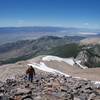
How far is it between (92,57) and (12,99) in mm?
99670

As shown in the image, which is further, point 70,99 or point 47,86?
point 47,86

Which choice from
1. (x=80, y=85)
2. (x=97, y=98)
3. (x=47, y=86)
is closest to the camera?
(x=97, y=98)

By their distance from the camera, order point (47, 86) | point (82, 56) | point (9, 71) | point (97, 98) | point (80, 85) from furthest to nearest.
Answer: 1. point (82, 56)
2. point (9, 71)
3. point (80, 85)
4. point (47, 86)
5. point (97, 98)

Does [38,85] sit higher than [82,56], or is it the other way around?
[38,85]

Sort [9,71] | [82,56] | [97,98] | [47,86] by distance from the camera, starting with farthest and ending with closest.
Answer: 1. [82,56]
2. [9,71]
3. [47,86]
4. [97,98]

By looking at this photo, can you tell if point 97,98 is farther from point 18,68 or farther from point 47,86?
point 18,68

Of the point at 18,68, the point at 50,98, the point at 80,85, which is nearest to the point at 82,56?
the point at 18,68

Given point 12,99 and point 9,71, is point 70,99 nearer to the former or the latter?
point 12,99

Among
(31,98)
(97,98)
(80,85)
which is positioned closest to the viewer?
(31,98)

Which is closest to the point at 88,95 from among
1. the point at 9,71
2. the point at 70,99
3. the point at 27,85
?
the point at 70,99

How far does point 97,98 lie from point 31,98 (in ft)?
22.5

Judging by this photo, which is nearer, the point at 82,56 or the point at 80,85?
the point at 80,85

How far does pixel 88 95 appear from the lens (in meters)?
27.1

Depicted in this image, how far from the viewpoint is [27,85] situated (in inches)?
1163
